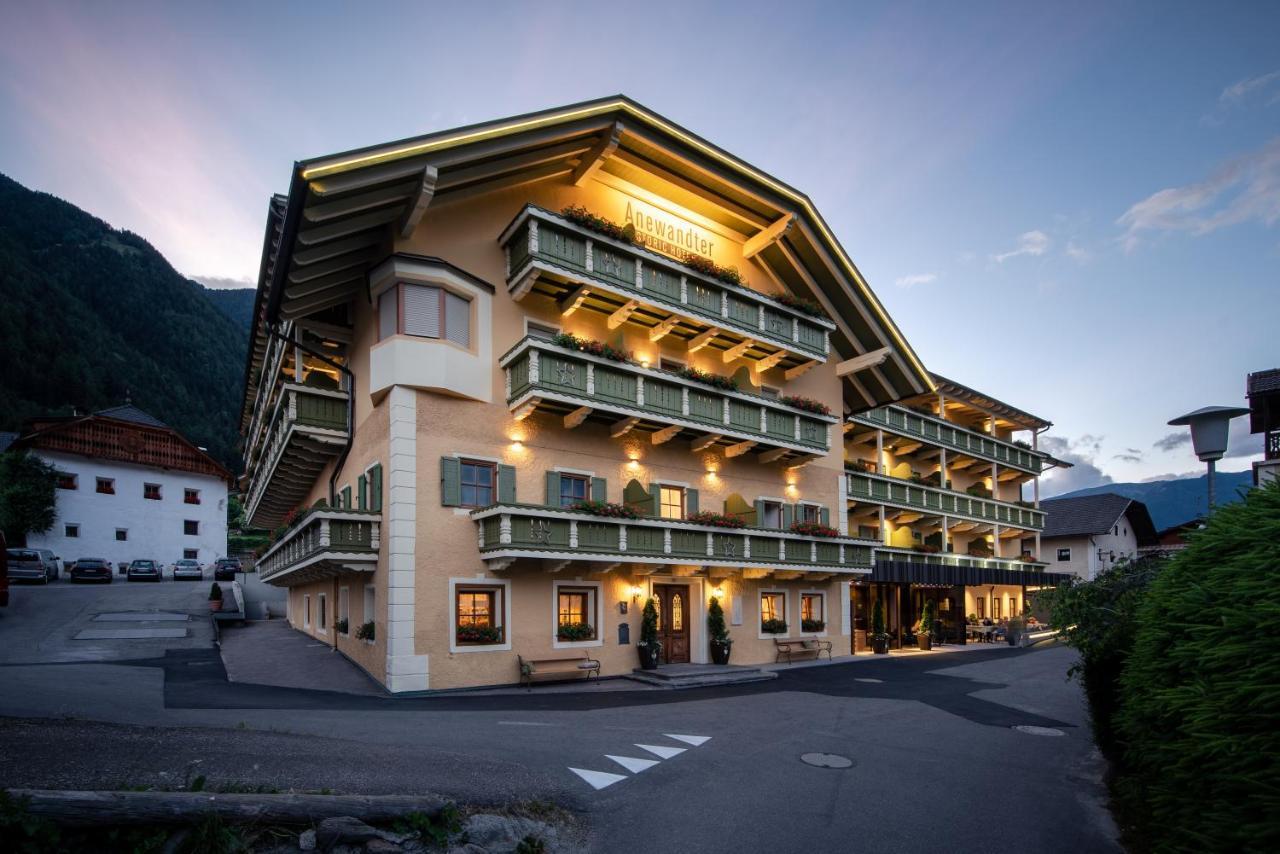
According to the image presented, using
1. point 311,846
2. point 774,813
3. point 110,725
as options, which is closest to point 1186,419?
point 774,813

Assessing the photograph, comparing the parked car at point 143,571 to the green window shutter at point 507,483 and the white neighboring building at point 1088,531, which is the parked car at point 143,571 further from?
the white neighboring building at point 1088,531

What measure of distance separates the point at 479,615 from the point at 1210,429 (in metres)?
16.2

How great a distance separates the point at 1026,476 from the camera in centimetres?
4738

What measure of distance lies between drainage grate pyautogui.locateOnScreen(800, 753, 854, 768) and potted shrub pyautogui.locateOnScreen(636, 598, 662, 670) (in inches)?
404

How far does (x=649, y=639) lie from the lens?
2234cm

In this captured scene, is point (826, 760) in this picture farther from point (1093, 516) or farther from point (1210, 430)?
point (1093, 516)

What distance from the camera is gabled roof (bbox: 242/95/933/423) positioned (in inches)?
700

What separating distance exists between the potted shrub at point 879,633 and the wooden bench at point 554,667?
14.9m

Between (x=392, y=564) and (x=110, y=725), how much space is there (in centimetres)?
892

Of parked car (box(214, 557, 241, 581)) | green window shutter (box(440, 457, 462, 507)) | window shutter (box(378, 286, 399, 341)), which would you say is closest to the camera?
green window shutter (box(440, 457, 462, 507))

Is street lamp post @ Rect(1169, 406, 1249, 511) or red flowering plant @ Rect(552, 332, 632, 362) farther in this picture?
red flowering plant @ Rect(552, 332, 632, 362)

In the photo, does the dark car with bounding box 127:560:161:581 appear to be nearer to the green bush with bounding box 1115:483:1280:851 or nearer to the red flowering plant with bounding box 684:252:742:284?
the red flowering plant with bounding box 684:252:742:284

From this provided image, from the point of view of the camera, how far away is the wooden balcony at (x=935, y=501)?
32.7 metres

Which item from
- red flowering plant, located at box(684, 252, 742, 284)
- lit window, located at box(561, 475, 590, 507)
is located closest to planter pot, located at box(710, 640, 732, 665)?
lit window, located at box(561, 475, 590, 507)
